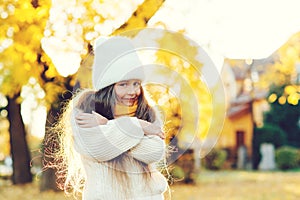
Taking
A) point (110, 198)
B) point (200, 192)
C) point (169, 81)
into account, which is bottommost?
point (200, 192)

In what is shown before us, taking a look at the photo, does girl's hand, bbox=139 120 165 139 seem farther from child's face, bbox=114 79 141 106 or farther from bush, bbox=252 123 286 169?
bush, bbox=252 123 286 169

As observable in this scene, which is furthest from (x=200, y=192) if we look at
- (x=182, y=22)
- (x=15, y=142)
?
(x=182, y=22)

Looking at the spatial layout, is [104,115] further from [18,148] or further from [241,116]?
[241,116]

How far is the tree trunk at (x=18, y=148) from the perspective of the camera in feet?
43.7

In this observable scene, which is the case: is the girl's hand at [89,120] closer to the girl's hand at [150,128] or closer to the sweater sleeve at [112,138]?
→ the sweater sleeve at [112,138]

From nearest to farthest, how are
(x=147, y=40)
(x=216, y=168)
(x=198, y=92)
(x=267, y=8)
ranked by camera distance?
1. (x=147, y=40)
2. (x=198, y=92)
3. (x=267, y=8)
4. (x=216, y=168)

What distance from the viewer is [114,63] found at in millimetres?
3158

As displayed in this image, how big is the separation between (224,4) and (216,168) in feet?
44.8

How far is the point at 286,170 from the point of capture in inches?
822

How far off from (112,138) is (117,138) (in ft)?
0.07

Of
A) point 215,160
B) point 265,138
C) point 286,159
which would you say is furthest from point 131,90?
point 265,138

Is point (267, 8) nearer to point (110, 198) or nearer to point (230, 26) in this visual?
point (230, 26)

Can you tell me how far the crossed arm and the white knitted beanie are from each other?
0.70 feet

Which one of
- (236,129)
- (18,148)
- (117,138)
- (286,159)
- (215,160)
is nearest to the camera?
(117,138)
